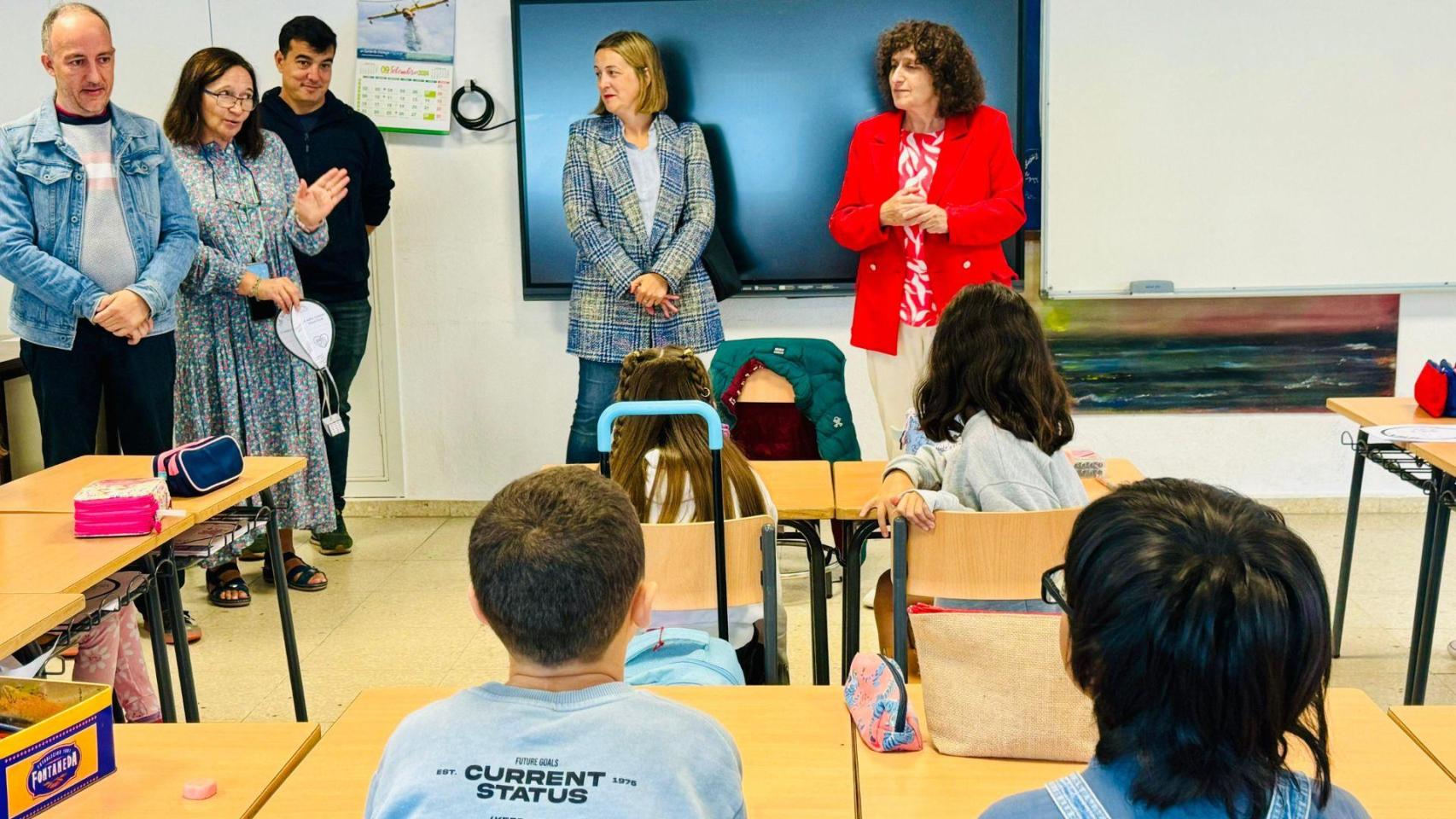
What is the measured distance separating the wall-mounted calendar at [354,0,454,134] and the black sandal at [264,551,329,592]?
1626 mm

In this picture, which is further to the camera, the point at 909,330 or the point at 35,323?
the point at 909,330

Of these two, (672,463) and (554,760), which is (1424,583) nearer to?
(672,463)

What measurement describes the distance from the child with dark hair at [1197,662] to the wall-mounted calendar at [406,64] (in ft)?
13.6

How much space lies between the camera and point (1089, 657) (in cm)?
108

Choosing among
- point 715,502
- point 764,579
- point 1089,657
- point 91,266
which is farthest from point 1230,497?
point 91,266

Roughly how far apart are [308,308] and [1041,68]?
261 cm

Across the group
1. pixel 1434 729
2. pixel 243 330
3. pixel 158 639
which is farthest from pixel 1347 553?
pixel 243 330

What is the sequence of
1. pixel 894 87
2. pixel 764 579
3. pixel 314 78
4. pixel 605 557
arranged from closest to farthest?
pixel 605 557 < pixel 764 579 < pixel 894 87 < pixel 314 78

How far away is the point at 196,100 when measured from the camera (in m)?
3.78

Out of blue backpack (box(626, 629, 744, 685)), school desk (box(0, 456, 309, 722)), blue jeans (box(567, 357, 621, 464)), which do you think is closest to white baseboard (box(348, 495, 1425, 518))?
blue jeans (box(567, 357, 621, 464))

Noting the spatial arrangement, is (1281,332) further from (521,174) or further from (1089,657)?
(1089,657)

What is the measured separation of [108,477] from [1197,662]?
259cm

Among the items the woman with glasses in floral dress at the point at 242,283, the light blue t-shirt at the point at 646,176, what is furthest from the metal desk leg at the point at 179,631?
the light blue t-shirt at the point at 646,176

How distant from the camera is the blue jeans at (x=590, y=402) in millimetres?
4418
